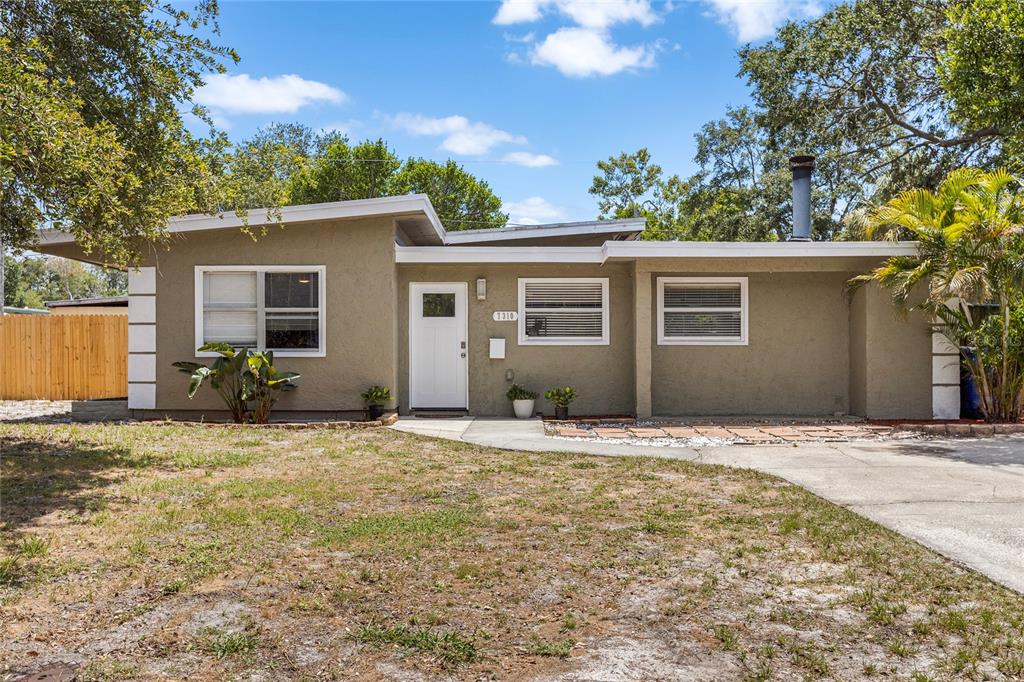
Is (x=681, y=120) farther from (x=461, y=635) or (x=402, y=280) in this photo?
(x=461, y=635)

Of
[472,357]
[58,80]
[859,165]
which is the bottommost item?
[472,357]

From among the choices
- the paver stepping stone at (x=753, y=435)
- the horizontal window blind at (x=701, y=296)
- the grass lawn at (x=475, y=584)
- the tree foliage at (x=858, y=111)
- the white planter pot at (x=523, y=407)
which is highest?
the tree foliage at (x=858, y=111)

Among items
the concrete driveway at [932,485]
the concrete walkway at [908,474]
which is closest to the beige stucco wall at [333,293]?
the concrete walkway at [908,474]

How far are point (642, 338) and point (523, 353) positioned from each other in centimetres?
188

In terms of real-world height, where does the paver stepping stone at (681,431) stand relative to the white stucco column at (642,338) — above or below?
below

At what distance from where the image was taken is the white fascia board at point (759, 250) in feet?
36.4

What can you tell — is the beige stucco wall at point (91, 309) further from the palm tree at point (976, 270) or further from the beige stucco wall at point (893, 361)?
the palm tree at point (976, 270)

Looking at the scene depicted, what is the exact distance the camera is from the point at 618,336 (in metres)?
12.1

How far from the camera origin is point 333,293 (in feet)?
36.9

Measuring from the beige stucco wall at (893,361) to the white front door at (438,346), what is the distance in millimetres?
6111

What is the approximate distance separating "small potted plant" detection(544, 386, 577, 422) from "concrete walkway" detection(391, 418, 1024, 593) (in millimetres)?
795

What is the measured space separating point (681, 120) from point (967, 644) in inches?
1097

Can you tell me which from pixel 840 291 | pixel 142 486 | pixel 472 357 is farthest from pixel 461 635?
pixel 840 291

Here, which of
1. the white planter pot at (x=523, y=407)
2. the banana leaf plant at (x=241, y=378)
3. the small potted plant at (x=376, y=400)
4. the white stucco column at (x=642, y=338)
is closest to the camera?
the banana leaf plant at (x=241, y=378)
